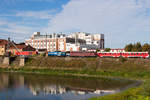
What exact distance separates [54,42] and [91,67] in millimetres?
73015

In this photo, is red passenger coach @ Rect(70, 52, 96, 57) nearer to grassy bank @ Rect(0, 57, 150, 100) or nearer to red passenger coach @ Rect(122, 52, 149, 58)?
grassy bank @ Rect(0, 57, 150, 100)

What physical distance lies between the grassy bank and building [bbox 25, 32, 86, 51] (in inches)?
1766

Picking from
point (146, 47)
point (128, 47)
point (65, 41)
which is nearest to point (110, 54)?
point (146, 47)

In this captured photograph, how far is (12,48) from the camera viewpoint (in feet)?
366

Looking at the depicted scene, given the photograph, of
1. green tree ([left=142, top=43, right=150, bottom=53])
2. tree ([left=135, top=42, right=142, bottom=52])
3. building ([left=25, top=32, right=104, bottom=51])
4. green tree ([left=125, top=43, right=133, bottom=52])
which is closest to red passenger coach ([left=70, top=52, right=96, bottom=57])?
green tree ([left=125, top=43, right=133, bottom=52])

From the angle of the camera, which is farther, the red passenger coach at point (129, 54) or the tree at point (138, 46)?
the tree at point (138, 46)

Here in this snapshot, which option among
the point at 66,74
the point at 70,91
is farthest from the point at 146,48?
the point at 70,91

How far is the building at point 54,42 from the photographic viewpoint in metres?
128

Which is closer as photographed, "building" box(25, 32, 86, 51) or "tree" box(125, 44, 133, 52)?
"tree" box(125, 44, 133, 52)

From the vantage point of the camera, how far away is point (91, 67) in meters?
67.5

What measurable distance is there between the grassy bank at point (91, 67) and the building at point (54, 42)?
1766 inches

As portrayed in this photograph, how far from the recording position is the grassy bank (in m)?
57.6

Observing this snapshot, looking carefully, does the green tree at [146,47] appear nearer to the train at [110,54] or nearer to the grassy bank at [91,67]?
the train at [110,54]

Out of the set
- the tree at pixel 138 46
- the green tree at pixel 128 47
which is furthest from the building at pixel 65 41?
the tree at pixel 138 46
